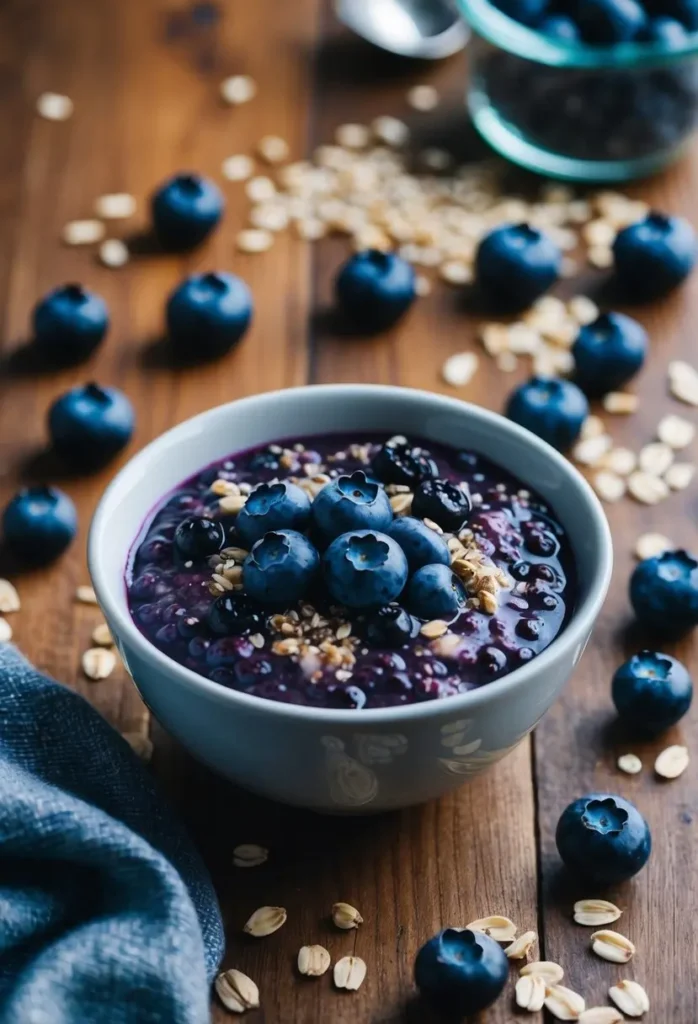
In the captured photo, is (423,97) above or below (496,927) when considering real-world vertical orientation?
above

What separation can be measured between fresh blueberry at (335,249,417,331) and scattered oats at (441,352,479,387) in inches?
4.0

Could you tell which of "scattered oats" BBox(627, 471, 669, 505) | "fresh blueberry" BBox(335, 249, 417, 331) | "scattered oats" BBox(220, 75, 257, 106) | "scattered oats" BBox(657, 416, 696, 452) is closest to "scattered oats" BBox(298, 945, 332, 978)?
"scattered oats" BBox(627, 471, 669, 505)

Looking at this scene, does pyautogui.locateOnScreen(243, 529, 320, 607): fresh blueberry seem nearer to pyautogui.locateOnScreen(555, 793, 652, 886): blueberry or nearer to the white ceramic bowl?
the white ceramic bowl

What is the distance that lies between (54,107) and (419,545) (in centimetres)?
129

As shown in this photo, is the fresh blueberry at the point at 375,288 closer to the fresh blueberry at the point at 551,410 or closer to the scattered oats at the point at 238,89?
the fresh blueberry at the point at 551,410

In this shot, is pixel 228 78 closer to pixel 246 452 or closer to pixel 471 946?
pixel 246 452

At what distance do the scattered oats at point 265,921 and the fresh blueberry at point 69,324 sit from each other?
0.83 metres

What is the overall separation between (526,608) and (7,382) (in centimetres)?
85

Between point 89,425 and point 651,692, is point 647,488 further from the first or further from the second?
point 89,425

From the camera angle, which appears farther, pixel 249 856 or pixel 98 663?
pixel 98 663

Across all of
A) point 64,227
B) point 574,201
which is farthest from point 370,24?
point 64,227

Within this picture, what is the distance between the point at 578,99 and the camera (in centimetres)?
196

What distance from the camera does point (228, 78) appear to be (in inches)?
87.5

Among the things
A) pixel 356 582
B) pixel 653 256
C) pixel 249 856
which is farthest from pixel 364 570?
pixel 653 256
